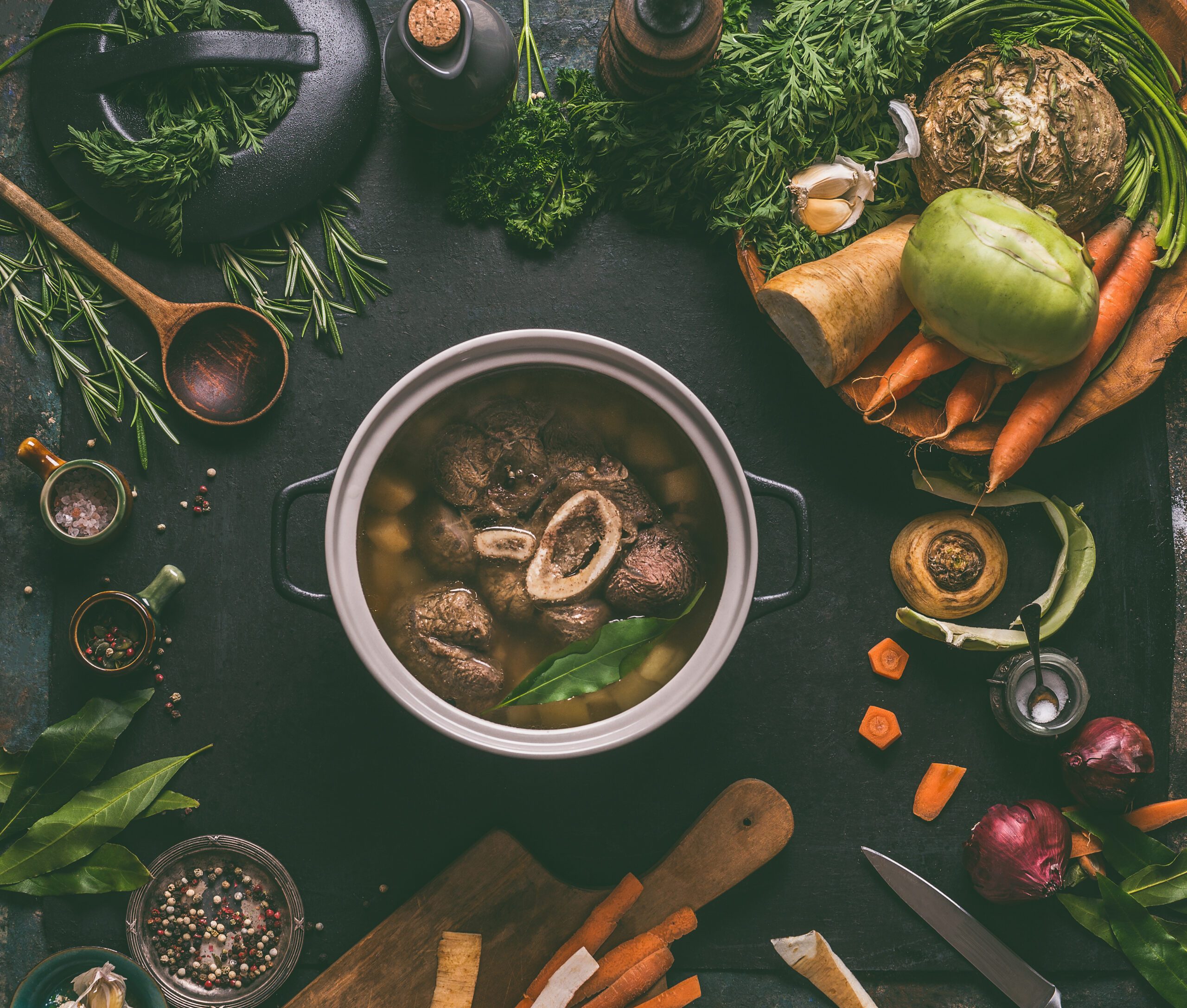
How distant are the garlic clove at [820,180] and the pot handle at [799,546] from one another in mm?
527

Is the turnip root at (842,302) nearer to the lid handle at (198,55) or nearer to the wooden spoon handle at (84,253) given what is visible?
the lid handle at (198,55)

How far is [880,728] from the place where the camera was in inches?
62.1

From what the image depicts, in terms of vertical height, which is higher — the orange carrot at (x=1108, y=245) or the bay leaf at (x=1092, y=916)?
the orange carrot at (x=1108, y=245)

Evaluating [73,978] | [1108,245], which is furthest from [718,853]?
[1108,245]

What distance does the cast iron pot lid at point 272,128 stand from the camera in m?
1.48

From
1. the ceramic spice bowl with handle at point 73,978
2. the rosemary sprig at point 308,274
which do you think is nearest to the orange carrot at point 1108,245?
the rosemary sprig at point 308,274

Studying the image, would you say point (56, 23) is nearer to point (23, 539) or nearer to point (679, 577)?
point (23, 539)

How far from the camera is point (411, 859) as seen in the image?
1554 mm

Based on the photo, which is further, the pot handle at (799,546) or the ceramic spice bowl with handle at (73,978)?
the ceramic spice bowl with handle at (73,978)

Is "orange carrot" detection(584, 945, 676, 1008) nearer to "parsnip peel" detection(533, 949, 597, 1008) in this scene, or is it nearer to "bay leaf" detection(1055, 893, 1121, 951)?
"parsnip peel" detection(533, 949, 597, 1008)

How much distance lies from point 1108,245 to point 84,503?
6.53 feet

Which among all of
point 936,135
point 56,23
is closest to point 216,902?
point 56,23

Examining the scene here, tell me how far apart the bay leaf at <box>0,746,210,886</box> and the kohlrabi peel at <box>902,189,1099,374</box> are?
5.30ft

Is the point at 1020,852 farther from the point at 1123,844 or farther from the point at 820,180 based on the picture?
the point at 820,180
